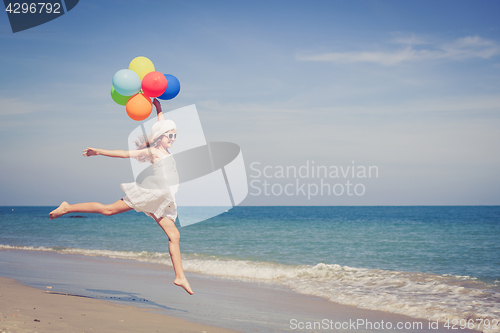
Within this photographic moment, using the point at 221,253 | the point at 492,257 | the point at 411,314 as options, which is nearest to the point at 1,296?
the point at 411,314

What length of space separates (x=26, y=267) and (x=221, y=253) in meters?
6.83

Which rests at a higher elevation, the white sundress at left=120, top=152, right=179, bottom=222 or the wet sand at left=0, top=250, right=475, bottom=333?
the white sundress at left=120, top=152, right=179, bottom=222

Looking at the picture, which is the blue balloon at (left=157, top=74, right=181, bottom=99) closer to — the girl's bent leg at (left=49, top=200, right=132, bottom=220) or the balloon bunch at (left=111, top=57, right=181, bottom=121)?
the balloon bunch at (left=111, top=57, right=181, bottom=121)

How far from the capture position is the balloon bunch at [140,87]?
15.1 feet

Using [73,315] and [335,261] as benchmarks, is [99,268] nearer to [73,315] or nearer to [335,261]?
[73,315]

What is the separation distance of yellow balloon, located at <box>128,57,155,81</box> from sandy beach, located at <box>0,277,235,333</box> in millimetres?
3027

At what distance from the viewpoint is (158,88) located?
182 inches

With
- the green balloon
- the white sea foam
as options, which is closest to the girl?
the green balloon

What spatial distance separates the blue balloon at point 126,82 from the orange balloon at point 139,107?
87 millimetres

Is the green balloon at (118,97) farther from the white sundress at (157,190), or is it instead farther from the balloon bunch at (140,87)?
the white sundress at (157,190)

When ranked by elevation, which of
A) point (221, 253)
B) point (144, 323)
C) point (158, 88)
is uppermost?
point (158, 88)

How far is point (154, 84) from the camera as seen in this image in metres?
4.61

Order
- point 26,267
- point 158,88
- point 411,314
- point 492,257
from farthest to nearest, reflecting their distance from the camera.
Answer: point 492,257 < point 26,267 < point 411,314 < point 158,88

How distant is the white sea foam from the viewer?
6.64m
